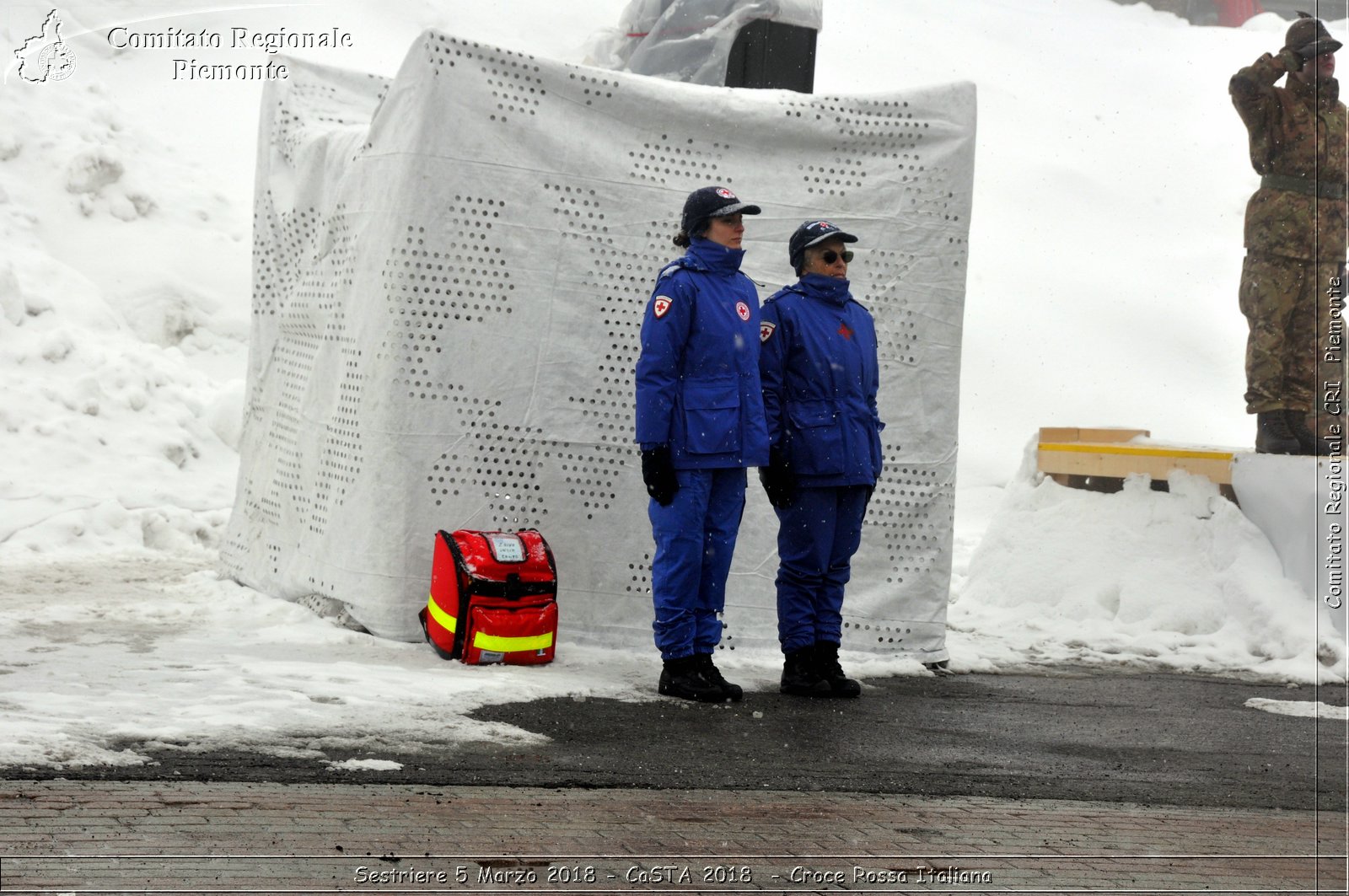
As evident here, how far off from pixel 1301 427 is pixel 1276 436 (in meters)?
0.15

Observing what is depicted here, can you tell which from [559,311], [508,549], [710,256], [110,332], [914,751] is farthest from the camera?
[110,332]

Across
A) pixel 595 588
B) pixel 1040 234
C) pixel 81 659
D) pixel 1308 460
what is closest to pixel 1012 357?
pixel 1040 234

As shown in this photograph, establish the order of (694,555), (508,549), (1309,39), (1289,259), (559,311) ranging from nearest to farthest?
(694,555) < (508,549) < (559,311) < (1309,39) < (1289,259)

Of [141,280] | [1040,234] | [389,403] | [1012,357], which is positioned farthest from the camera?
[1040,234]

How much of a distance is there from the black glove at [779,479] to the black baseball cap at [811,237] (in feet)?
2.79

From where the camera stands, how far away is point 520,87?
692 cm

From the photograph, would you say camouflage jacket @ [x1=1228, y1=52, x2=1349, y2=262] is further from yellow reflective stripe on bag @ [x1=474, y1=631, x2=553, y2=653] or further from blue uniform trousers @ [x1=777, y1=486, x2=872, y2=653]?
yellow reflective stripe on bag @ [x1=474, y1=631, x2=553, y2=653]

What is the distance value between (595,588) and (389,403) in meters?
1.32

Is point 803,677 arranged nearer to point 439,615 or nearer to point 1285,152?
point 439,615

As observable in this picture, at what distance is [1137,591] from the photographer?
8328 millimetres

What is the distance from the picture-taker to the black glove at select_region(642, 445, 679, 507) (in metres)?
5.84

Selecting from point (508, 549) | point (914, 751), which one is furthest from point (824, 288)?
point (914, 751)

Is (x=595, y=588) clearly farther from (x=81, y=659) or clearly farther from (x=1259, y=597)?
(x=1259, y=597)

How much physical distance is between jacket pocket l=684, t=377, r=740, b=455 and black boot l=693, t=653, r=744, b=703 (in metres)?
0.87
